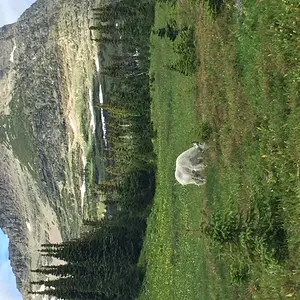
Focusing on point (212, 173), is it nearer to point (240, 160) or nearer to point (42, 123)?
point (240, 160)

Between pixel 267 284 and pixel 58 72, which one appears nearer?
pixel 267 284

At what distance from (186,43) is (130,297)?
2932 centimetres

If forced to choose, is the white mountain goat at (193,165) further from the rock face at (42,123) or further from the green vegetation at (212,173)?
the rock face at (42,123)

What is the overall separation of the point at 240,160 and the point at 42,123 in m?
121

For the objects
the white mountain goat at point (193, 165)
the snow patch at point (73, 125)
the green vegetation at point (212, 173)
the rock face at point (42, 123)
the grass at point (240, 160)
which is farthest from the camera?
the snow patch at point (73, 125)

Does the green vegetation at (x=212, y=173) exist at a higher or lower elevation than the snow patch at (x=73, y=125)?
lower

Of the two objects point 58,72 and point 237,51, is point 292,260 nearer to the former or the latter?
point 237,51

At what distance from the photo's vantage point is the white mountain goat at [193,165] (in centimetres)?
2970

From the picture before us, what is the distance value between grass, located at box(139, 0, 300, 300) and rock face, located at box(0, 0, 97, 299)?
87.5 meters

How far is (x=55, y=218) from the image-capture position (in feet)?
485

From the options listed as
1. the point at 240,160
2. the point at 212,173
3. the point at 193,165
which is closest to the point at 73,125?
the point at 193,165

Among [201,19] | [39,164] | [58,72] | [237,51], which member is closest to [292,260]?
[237,51]

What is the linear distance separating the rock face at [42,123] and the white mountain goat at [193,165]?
296 feet

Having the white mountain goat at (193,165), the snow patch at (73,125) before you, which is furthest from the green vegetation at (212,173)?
the snow patch at (73,125)
